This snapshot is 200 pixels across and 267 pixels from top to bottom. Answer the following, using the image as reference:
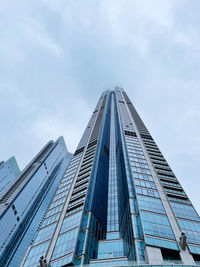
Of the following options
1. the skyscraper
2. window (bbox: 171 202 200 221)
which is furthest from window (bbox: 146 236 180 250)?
window (bbox: 171 202 200 221)

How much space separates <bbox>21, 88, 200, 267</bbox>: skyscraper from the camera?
131ft

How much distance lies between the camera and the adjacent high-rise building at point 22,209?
398 ft

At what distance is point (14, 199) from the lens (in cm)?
13088

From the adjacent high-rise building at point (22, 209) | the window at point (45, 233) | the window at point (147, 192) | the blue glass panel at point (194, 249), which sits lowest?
the blue glass panel at point (194, 249)

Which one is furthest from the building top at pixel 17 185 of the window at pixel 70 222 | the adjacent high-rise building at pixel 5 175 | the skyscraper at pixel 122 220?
the window at pixel 70 222

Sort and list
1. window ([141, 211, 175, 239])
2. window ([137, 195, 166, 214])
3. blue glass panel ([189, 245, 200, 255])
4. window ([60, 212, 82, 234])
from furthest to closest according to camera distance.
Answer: window ([60, 212, 82, 234])
window ([137, 195, 166, 214])
window ([141, 211, 175, 239])
blue glass panel ([189, 245, 200, 255])

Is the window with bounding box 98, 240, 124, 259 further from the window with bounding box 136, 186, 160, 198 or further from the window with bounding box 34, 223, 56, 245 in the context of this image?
the window with bounding box 136, 186, 160, 198

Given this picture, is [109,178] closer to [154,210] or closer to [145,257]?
[154,210]

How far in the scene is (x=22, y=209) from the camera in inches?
→ 5723

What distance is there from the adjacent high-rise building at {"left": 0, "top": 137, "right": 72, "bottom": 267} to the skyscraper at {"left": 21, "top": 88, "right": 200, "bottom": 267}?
6660 centimetres

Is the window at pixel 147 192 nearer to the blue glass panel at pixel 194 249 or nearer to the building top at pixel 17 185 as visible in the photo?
the blue glass panel at pixel 194 249

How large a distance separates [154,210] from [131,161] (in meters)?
25.1

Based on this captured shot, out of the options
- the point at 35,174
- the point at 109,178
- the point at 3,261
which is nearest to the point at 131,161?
the point at 109,178

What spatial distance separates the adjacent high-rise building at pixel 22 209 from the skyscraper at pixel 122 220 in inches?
2622
